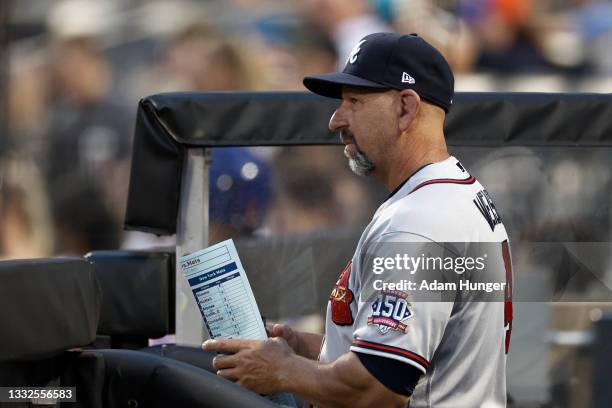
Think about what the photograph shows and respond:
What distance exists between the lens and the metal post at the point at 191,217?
3.83m

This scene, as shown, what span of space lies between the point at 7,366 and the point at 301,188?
1.46m

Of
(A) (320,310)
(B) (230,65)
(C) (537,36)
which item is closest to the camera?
(A) (320,310)

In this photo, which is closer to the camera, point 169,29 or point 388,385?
point 388,385

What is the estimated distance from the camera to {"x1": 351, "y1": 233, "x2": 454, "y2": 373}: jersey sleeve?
224 cm

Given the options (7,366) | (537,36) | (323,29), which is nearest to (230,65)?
(323,29)

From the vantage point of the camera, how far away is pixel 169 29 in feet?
21.1

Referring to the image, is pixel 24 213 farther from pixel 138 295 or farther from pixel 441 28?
pixel 138 295

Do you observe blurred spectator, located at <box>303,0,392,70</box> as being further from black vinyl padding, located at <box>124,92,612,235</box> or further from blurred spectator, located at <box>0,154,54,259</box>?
black vinyl padding, located at <box>124,92,612,235</box>

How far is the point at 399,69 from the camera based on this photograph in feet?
8.21

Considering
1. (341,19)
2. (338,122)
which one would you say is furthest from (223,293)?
(341,19)

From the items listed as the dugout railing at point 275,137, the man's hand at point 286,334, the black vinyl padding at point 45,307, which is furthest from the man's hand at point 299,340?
the dugout railing at point 275,137

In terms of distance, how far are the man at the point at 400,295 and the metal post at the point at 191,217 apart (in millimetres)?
1207

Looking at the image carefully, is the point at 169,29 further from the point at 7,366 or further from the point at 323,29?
the point at 7,366

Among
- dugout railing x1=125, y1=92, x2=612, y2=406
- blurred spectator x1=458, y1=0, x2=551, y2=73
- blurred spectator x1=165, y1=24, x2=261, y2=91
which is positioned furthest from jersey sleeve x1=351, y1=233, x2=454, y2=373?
blurred spectator x1=458, y1=0, x2=551, y2=73
